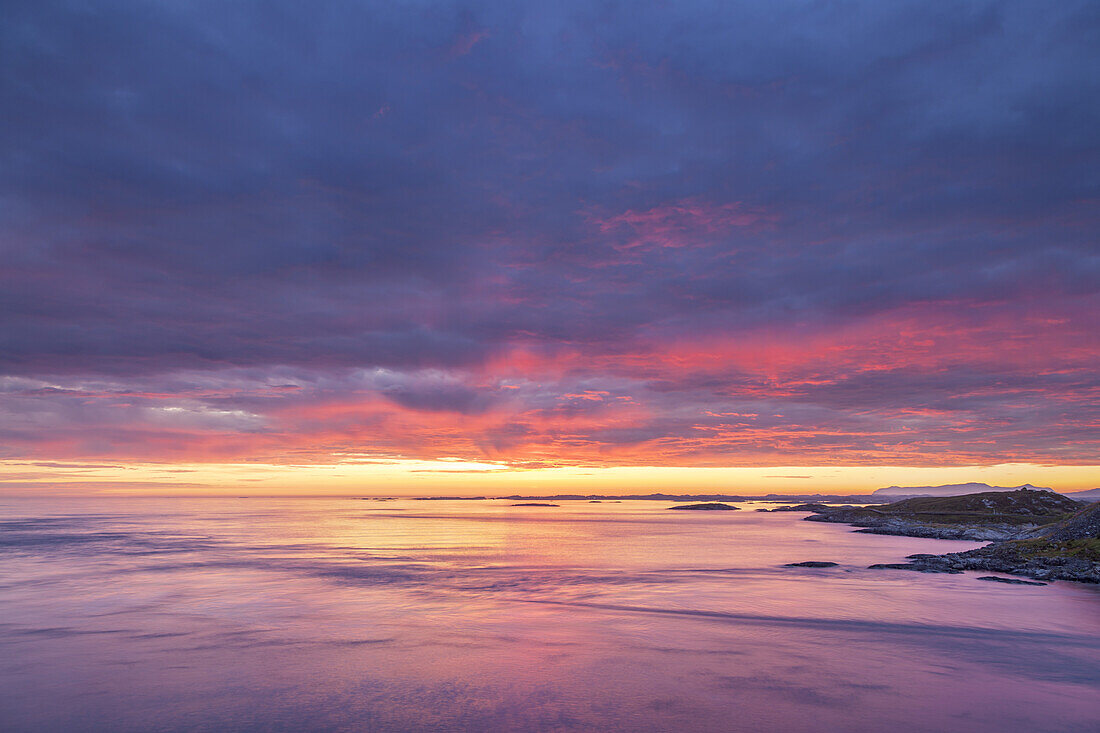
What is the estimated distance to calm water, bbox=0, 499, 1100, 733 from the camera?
19141mm

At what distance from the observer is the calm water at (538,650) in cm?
1914

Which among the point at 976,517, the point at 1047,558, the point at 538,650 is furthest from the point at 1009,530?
the point at 538,650

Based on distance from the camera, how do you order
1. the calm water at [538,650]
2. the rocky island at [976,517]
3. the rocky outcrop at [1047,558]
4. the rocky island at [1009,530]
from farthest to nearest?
the rocky island at [976,517] < the rocky island at [1009,530] < the rocky outcrop at [1047,558] < the calm water at [538,650]

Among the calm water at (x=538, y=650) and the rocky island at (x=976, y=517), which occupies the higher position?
the rocky island at (x=976, y=517)

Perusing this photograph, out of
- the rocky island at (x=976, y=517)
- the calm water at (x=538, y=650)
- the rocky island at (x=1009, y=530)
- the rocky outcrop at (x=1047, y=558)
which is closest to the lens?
the calm water at (x=538, y=650)

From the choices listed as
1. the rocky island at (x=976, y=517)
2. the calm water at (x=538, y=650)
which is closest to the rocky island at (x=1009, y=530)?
the rocky island at (x=976, y=517)

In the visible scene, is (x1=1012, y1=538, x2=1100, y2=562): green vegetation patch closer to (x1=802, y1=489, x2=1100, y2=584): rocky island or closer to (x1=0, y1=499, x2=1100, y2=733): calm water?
(x1=802, y1=489, x2=1100, y2=584): rocky island

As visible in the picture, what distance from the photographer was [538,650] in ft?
89.6

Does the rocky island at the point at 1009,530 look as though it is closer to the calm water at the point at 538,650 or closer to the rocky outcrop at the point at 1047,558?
the rocky outcrop at the point at 1047,558

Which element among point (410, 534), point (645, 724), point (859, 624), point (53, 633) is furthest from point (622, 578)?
point (410, 534)

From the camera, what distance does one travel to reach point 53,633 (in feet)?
98.4

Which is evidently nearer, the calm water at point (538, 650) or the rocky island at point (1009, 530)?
the calm water at point (538, 650)

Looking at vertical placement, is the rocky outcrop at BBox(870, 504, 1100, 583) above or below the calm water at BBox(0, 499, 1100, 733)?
above

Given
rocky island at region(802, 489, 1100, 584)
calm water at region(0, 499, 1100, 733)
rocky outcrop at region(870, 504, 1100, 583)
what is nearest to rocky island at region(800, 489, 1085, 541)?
rocky island at region(802, 489, 1100, 584)
